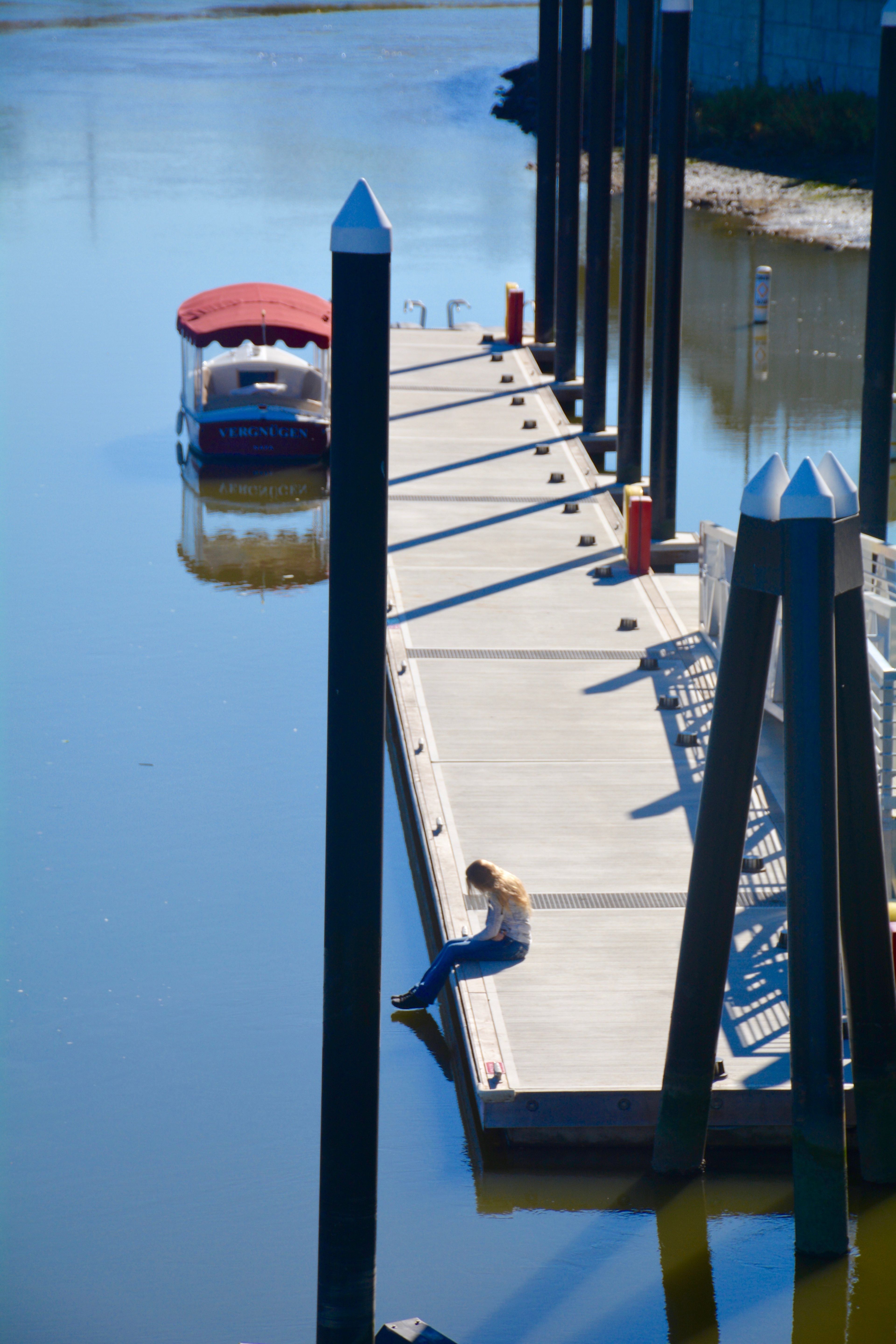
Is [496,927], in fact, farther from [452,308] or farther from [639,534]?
[452,308]

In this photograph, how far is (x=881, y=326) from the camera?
13797 mm

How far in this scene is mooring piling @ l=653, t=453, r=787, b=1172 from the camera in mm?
7297

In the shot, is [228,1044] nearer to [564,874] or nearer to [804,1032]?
[564,874]

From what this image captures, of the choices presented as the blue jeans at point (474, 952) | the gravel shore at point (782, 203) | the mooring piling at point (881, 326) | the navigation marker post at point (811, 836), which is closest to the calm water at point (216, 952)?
the blue jeans at point (474, 952)

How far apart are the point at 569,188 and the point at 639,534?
33.7 feet

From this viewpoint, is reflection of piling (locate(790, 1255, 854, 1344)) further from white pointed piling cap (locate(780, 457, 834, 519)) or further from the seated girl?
white pointed piling cap (locate(780, 457, 834, 519))

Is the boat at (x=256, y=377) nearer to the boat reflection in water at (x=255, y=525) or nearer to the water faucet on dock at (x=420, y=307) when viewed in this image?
the boat reflection in water at (x=255, y=525)

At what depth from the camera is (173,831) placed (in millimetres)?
12805

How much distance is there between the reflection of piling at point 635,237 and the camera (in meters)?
18.7

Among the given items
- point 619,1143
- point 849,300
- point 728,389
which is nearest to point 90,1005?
point 619,1143

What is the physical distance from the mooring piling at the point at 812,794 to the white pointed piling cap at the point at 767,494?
13 centimetres

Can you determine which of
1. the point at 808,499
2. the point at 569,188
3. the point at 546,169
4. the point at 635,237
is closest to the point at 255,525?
the point at 635,237

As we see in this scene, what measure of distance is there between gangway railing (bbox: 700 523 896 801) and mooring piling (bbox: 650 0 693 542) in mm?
2900

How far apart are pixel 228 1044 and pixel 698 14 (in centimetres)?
5629
